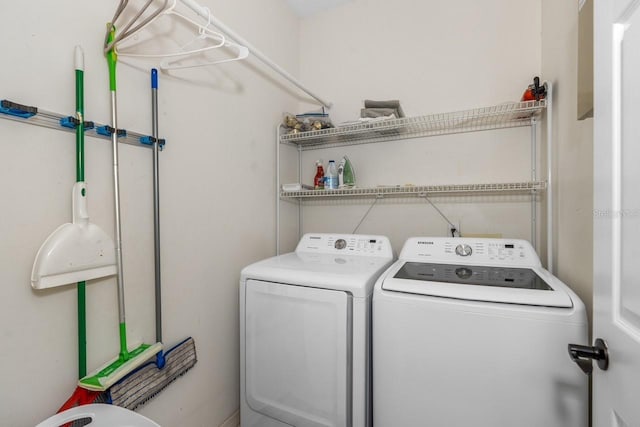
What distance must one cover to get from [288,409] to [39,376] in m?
0.96

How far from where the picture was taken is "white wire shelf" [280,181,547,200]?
5.08ft

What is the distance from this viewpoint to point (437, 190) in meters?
1.76

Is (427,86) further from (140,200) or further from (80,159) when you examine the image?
(80,159)

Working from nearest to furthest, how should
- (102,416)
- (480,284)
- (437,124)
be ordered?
1. (102,416)
2. (480,284)
3. (437,124)

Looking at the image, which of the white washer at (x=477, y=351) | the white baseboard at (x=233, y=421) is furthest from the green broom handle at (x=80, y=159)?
the white washer at (x=477, y=351)

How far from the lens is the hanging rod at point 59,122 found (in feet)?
2.60

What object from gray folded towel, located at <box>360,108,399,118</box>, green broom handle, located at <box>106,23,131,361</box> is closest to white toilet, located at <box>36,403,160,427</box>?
green broom handle, located at <box>106,23,131,361</box>

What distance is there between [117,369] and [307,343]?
712mm

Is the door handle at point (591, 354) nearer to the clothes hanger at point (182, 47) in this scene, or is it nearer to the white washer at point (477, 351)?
the white washer at point (477, 351)

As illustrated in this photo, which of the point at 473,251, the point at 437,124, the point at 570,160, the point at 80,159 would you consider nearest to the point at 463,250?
the point at 473,251

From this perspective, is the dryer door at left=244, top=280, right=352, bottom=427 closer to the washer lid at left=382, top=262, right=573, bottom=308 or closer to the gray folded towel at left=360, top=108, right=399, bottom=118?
the washer lid at left=382, top=262, right=573, bottom=308

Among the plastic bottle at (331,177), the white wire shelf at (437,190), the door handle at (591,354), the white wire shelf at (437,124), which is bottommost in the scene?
the door handle at (591,354)

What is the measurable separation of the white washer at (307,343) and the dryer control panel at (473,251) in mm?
239

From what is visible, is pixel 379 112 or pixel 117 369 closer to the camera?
pixel 117 369
